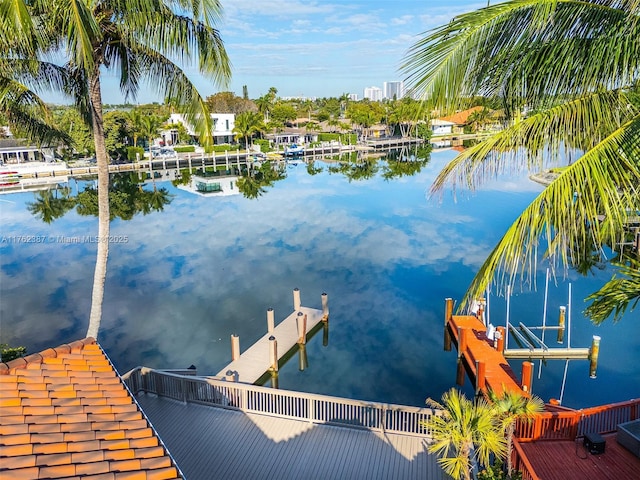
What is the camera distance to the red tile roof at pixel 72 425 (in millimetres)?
4355

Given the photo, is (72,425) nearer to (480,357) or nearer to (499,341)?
(480,357)

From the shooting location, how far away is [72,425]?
521 cm

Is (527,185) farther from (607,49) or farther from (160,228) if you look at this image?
(607,49)

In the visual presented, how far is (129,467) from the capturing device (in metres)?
4.46

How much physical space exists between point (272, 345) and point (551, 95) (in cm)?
1081

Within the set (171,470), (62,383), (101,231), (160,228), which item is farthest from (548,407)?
(160,228)

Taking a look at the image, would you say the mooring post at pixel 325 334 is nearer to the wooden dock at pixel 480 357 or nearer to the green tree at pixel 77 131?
the wooden dock at pixel 480 357

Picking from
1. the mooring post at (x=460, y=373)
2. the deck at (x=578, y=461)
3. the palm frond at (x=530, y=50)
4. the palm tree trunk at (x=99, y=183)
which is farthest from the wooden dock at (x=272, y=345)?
the palm frond at (x=530, y=50)

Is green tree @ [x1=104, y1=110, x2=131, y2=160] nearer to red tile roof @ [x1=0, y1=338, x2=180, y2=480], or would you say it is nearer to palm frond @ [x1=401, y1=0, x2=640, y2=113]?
red tile roof @ [x1=0, y1=338, x2=180, y2=480]

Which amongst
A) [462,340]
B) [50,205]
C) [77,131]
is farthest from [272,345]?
[77,131]

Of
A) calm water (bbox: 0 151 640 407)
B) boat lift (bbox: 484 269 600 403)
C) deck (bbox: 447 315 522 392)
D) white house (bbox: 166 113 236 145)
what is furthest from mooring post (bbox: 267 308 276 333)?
white house (bbox: 166 113 236 145)

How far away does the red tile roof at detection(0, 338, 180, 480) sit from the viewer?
14.3ft

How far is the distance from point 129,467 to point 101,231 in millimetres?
6474

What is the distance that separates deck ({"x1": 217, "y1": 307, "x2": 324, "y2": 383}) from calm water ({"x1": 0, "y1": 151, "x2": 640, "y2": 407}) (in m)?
0.74
